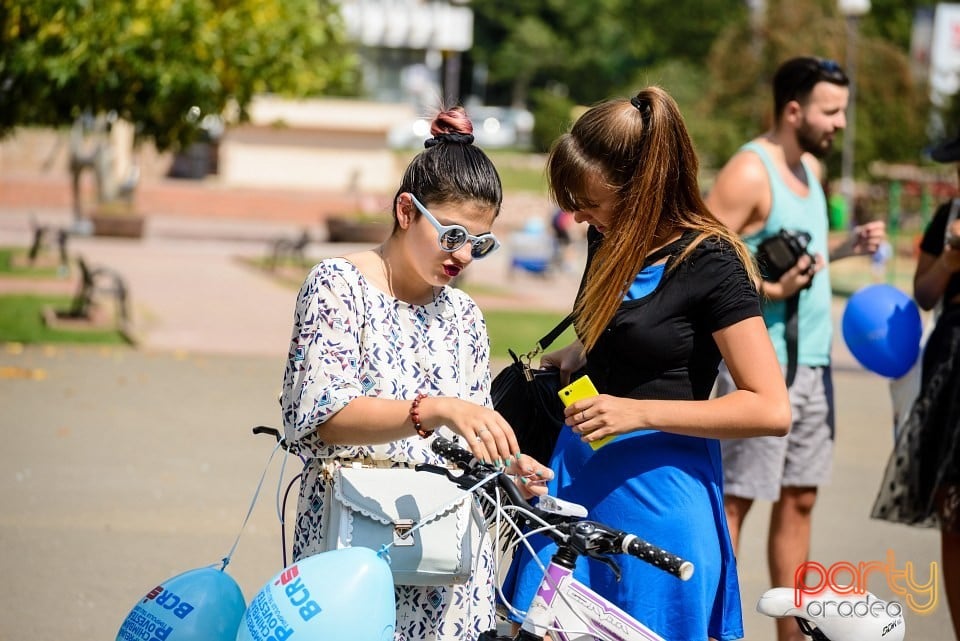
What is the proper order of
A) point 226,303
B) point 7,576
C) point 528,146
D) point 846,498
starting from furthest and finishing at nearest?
point 528,146
point 226,303
point 846,498
point 7,576

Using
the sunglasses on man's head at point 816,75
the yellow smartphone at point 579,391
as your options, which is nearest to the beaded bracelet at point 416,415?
the yellow smartphone at point 579,391

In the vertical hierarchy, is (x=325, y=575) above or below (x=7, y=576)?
above

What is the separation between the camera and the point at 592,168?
3.15 meters

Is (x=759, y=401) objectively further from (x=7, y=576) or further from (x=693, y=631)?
(x=7, y=576)

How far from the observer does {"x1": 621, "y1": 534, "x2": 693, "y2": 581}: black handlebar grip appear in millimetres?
2650

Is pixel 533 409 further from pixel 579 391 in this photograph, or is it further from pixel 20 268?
pixel 20 268

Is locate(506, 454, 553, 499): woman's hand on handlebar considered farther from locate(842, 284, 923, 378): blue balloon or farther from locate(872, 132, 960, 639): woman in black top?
locate(842, 284, 923, 378): blue balloon

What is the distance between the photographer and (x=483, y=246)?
310cm

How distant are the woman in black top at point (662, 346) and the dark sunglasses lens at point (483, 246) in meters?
0.25

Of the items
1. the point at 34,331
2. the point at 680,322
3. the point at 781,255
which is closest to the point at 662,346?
the point at 680,322

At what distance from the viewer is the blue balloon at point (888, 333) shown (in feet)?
17.3

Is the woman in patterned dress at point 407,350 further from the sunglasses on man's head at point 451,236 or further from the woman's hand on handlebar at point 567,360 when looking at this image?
the woman's hand on handlebar at point 567,360

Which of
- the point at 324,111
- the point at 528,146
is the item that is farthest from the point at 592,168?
the point at 528,146

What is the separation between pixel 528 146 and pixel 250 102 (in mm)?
53193
